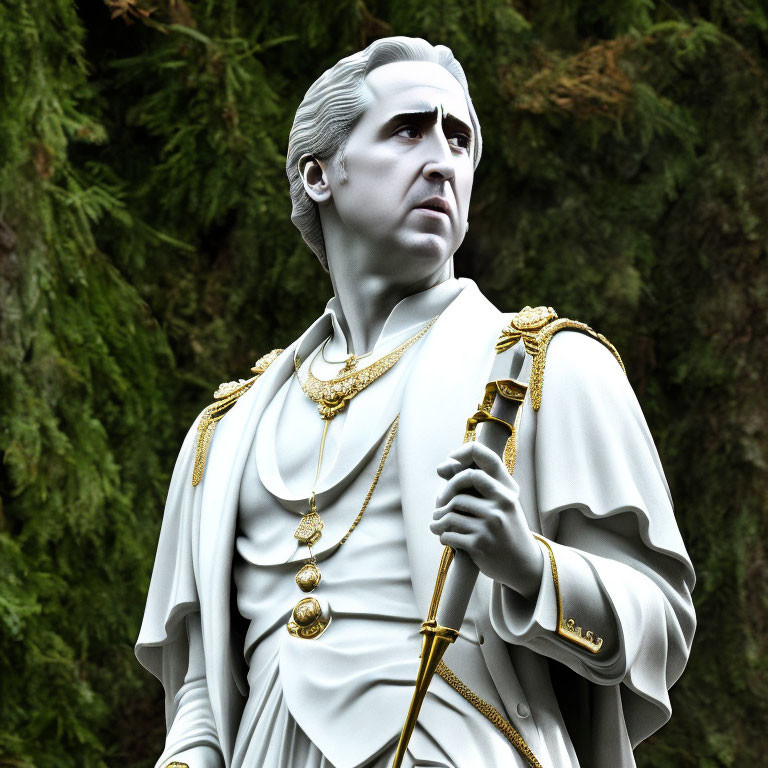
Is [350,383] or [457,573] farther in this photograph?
[350,383]

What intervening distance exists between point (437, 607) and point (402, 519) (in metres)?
0.34

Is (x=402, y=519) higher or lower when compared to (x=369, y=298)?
lower

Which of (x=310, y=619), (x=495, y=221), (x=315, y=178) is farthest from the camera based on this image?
(x=495, y=221)

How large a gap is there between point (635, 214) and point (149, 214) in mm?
1960

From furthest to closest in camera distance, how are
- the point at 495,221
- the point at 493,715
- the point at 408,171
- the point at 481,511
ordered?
the point at 495,221 < the point at 408,171 < the point at 493,715 < the point at 481,511

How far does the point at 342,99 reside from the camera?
3176 millimetres

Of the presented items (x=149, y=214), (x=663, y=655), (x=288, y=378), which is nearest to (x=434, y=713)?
(x=663, y=655)

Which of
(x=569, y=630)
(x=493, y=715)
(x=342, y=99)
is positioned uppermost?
(x=342, y=99)

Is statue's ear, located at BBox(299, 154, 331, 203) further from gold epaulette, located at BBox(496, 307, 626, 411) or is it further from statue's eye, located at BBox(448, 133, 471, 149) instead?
gold epaulette, located at BBox(496, 307, 626, 411)

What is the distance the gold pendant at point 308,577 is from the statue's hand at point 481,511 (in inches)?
15.6

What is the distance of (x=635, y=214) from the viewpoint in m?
6.77


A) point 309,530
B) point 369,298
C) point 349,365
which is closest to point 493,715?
point 309,530

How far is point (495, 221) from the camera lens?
6.81m

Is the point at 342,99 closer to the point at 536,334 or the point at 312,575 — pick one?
the point at 536,334
